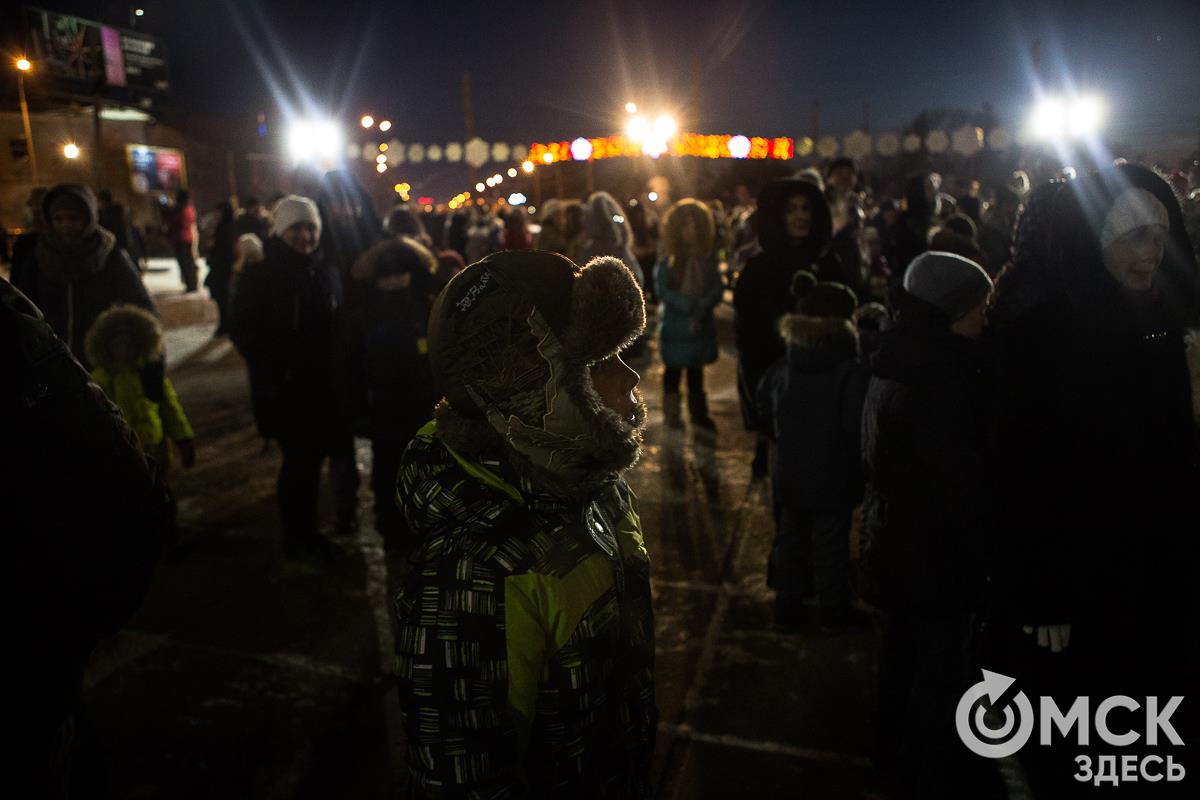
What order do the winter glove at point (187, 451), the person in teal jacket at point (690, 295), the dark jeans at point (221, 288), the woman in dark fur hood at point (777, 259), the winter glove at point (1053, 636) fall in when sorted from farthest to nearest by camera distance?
the dark jeans at point (221, 288)
the person in teal jacket at point (690, 295)
the woman in dark fur hood at point (777, 259)
the winter glove at point (187, 451)
the winter glove at point (1053, 636)

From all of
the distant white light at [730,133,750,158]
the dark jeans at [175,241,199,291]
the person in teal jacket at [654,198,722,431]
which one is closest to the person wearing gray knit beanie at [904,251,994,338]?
the person in teal jacket at [654,198,722,431]

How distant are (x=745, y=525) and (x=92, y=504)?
4016 millimetres

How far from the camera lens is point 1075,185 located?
2.33 m

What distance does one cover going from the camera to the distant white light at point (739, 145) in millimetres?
32256

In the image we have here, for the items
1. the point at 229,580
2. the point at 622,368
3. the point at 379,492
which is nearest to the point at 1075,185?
the point at 622,368

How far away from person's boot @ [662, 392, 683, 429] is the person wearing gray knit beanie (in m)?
4.36

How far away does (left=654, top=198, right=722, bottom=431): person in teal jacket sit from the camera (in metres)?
6.71

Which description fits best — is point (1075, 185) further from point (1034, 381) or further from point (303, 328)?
point (303, 328)

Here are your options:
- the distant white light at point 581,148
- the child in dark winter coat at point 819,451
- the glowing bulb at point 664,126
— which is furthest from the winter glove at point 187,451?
the distant white light at point 581,148

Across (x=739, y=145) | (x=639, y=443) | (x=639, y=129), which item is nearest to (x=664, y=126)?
(x=639, y=129)

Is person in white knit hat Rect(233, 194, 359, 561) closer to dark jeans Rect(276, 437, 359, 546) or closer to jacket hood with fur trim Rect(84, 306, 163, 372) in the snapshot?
dark jeans Rect(276, 437, 359, 546)

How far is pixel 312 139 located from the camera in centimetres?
4094

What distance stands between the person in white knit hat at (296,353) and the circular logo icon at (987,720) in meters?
3.26

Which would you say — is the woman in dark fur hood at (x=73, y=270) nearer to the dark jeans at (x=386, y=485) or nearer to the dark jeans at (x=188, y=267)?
the dark jeans at (x=386, y=485)
